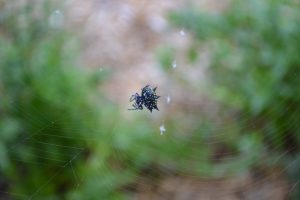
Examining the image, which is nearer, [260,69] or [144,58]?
[260,69]

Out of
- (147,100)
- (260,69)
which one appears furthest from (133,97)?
(260,69)

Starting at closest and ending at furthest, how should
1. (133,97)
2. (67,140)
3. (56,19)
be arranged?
(67,140) < (133,97) < (56,19)

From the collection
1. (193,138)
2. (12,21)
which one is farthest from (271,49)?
(12,21)

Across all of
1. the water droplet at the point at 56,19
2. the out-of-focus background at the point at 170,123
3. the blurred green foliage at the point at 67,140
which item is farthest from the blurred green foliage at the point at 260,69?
the water droplet at the point at 56,19

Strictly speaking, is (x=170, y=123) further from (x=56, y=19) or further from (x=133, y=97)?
(x=56, y=19)

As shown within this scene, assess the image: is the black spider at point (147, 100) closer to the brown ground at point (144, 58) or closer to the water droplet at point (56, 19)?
the brown ground at point (144, 58)

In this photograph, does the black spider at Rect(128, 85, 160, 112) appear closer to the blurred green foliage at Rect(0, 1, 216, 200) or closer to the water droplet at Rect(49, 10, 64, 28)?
the blurred green foliage at Rect(0, 1, 216, 200)
